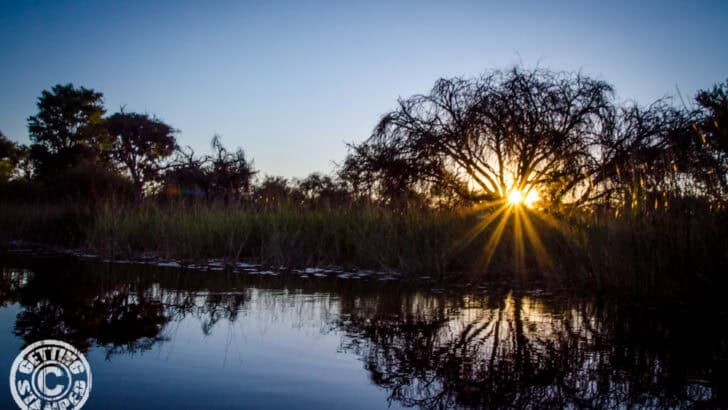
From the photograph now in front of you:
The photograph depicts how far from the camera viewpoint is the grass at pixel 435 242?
204 inches

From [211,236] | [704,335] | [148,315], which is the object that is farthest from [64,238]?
[704,335]

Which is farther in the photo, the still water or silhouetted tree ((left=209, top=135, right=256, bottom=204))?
silhouetted tree ((left=209, top=135, right=256, bottom=204))

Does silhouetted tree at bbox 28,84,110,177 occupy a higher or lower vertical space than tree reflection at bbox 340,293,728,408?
higher

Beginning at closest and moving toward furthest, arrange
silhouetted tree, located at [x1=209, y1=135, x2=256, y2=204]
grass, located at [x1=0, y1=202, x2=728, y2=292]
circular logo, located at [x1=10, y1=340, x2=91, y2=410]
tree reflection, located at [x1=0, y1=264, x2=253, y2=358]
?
circular logo, located at [x1=10, y1=340, x2=91, y2=410], tree reflection, located at [x1=0, y1=264, x2=253, y2=358], grass, located at [x1=0, y1=202, x2=728, y2=292], silhouetted tree, located at [x1=209, y1=135, x2=256, y2=204]

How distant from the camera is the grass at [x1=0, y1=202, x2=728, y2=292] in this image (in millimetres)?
5172

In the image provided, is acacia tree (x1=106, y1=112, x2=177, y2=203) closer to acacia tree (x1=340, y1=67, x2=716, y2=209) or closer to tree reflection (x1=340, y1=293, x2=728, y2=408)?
acacia tree (x1=340, y1=67, x2=716, y2=209)

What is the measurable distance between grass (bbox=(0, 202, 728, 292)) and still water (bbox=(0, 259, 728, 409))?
2.11ft

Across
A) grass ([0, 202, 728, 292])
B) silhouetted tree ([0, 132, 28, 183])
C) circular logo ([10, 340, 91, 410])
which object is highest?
silhouetted tree ([0, 132, 28, 183])

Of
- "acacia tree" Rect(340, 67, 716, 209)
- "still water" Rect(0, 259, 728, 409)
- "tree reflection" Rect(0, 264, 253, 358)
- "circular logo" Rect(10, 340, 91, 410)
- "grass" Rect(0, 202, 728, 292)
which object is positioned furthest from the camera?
"acacia tree" Rect(340, 67, 716, 209)

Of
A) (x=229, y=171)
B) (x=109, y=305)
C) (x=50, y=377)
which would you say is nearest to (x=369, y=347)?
(x=50, y=377)

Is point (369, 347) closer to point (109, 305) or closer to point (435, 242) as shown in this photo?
point (109, 305)

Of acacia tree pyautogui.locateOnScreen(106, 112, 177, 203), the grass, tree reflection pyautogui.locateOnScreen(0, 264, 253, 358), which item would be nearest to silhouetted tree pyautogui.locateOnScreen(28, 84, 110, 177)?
acacia tree pyautogui.locateOnScreen(106, 112, 177, 203)

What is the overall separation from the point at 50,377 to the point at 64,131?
37.7m

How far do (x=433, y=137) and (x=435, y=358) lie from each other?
1023 centimetres
